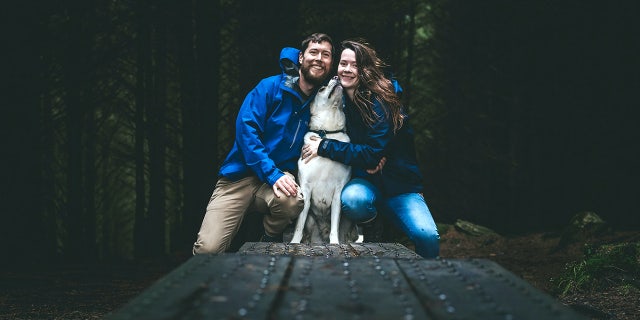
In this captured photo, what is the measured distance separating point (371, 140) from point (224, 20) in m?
7.72

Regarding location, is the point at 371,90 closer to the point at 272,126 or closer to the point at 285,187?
the point at 272,126

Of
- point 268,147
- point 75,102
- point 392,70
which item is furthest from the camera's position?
point 75,102

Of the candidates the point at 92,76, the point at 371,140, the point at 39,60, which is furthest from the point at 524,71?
the point at 371,140

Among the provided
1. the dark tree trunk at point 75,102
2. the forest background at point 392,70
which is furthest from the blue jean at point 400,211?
the dark tree trunk at point 75,102

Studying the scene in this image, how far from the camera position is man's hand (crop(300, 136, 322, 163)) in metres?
6.08

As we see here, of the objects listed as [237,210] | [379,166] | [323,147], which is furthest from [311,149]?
[237,210]

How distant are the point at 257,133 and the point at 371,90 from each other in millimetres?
1054

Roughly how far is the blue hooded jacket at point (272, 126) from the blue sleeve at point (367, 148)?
0.35m

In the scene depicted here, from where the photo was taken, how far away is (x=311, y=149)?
241 inches

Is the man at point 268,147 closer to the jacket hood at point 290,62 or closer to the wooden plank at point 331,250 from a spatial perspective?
the jacket hood at point 290,62

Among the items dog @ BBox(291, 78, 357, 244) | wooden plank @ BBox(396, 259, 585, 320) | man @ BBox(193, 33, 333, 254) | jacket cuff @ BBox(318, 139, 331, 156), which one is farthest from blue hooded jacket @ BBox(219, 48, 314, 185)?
wooden plank @ BBox(396, 259, 585, 320)

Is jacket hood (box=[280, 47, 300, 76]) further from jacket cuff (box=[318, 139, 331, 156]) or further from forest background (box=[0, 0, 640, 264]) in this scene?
forest background (box=[0, 0, 640, 264])

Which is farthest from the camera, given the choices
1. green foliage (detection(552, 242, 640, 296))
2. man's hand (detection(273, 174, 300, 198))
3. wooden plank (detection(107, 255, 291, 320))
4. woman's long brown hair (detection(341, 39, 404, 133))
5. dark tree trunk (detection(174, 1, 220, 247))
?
dark tree trunk (detection(174, 1, 220, 247))

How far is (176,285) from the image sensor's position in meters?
2.81
